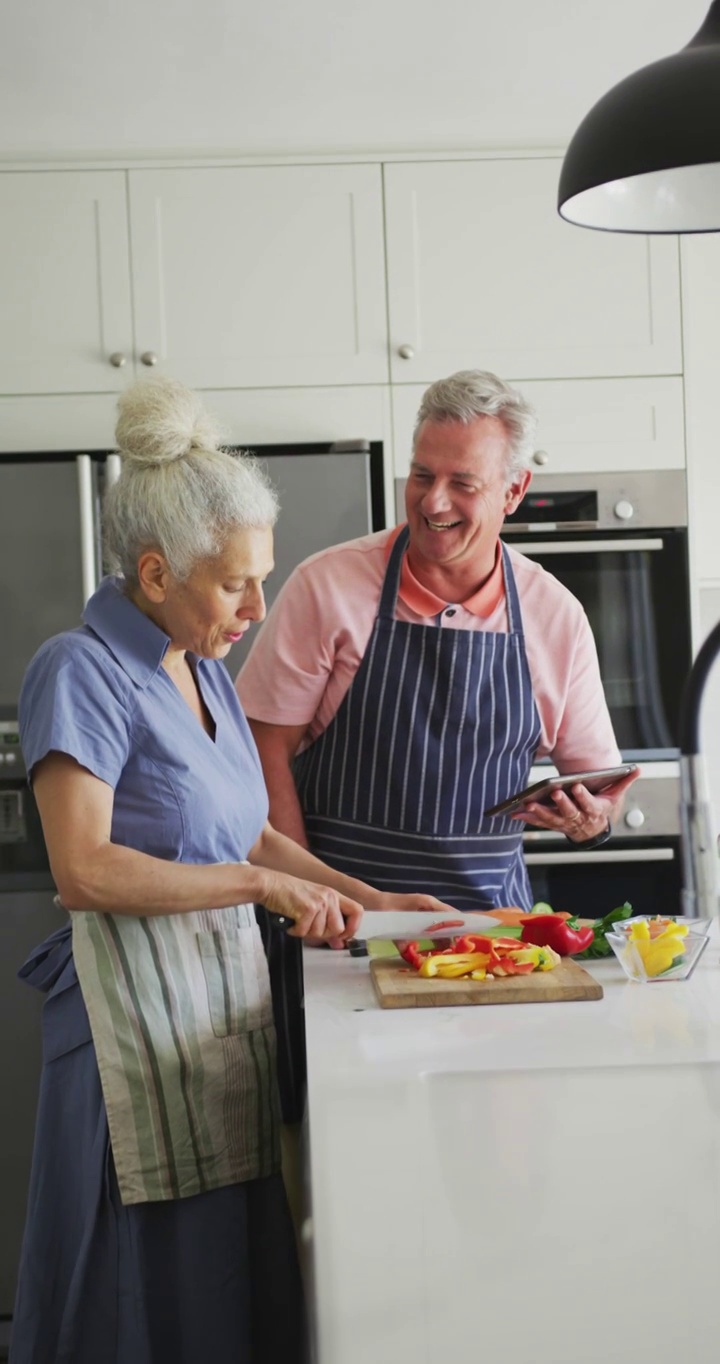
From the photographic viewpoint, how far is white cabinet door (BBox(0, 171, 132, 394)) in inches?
113

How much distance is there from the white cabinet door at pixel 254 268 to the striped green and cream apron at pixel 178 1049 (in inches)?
64.1

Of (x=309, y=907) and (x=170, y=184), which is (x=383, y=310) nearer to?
(x=170, y=184)

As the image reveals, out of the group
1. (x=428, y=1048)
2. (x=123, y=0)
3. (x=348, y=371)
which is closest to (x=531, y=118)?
(x=348, y=371)

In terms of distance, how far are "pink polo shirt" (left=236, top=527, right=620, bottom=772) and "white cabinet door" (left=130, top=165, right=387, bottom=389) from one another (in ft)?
3.05

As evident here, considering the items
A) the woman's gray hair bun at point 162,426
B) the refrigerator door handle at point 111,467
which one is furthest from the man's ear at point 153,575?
the refrigerator door handle at point 111,467

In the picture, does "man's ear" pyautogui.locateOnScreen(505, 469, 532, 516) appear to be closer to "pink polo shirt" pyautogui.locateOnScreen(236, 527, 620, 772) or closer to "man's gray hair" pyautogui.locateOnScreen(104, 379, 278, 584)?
"pink polo shirt" pyautogui.locateOnScreen(236, 527, 620, 772)

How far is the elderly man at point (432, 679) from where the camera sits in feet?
6.48

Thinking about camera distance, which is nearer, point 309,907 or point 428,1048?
point 428,1048

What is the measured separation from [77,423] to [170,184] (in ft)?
1.77

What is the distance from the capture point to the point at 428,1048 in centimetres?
122

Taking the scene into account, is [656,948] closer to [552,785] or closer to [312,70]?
[552,785]

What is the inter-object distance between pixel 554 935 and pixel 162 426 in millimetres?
734

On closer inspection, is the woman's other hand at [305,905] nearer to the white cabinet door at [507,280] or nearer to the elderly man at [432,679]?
the elderly man at [432,679]

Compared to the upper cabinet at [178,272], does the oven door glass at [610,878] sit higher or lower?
lower
